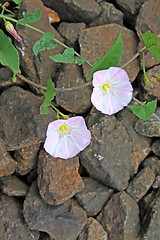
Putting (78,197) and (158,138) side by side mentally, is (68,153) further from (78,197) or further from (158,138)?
(158,138)

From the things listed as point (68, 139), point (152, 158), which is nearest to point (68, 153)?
point (68, 139)

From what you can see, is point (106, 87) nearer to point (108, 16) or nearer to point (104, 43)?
point (104, 43)

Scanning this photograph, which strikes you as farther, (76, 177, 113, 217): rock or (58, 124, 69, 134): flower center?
(76, 177, 113, 217): rock

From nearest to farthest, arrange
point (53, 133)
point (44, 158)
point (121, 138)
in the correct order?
point (53, 133)
point (44, 158)
point (121, 138)

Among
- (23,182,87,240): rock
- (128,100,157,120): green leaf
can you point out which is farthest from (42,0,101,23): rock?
(23,182,87,240): rock

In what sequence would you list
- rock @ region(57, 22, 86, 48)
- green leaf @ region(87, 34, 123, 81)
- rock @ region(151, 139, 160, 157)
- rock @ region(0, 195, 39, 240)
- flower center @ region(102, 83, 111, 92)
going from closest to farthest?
green leaf @ region(87, 34, 123, 81) < flower center @ region(102, 83, 111, 92) < rock @ region(0, 195, 39, 240) < rock @ region(57, 22, 86, 48) < rock @ region(151, 139, 160, 157)

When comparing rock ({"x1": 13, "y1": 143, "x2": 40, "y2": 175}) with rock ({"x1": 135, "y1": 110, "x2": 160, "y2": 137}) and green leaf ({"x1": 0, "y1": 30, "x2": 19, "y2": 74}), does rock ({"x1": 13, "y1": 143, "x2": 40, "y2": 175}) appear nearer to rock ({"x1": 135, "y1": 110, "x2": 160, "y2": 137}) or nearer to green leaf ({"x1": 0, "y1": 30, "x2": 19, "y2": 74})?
green leaf ({"x1": 0, "y1": 30, "x2": 19, "y2": 74})

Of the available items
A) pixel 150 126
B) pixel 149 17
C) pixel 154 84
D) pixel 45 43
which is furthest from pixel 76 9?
pixel 150 126
